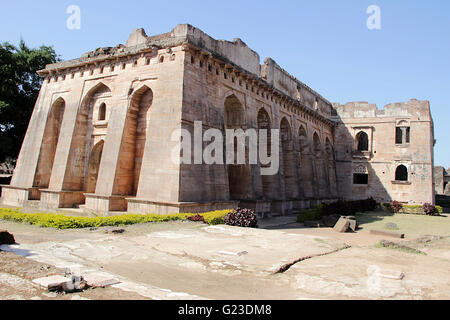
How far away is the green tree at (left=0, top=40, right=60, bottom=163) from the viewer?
2206 cm

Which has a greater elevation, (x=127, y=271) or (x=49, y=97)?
(x=49, y=97)

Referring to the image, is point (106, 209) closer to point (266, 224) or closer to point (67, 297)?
point (266, 224)

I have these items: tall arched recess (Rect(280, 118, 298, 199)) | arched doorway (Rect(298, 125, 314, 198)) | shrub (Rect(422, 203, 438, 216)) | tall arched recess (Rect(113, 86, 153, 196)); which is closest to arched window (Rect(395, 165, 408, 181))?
shrub (Rect(422, 203, 438, 216))

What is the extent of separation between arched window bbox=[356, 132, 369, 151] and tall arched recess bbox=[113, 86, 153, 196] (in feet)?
73.1

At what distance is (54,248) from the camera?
6.80 metres

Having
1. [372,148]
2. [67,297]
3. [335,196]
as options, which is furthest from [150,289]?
[372,148]

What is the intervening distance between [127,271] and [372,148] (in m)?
28.5

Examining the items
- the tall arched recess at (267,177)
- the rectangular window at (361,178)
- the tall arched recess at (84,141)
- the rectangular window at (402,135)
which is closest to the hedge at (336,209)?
the tall arched recess at (267,177)

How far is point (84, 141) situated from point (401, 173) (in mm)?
26382

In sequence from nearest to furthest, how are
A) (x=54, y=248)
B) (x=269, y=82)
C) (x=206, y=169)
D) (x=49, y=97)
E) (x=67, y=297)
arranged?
(x=67, y=297) → (x=54, y=248) → (x=206, y=169) → (x=49, y=97) → (x=269, y=82)

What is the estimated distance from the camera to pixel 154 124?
547 inches

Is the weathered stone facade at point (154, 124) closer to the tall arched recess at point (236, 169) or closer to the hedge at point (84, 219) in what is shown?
the tall arched recess at point (236, 169)

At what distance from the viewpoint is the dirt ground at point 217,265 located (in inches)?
177

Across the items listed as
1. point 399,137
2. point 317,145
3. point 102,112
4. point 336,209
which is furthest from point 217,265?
point 399,137
